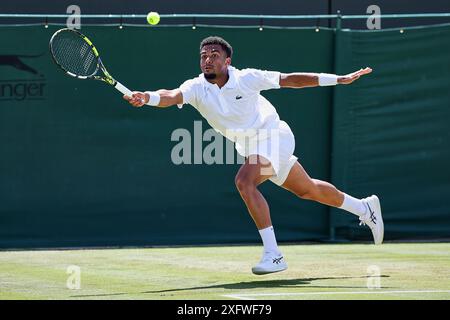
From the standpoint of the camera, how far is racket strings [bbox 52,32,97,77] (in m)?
8.57

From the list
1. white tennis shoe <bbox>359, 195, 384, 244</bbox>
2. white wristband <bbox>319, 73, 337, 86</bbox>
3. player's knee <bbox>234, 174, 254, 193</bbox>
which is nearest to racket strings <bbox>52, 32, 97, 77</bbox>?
player's knee <bbox>234, 174, 254, 193</bbox>

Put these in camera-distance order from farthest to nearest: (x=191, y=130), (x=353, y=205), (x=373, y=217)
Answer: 1. (x=191, y=130)
2. (x=373, y=217)
3. (x=353, y=205)

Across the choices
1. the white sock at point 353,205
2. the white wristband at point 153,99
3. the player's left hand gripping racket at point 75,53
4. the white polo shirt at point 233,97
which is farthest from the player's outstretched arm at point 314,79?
the player's left hand gripping racket at point 75,53

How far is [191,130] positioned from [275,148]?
3.00 m

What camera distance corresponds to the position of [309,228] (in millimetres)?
11859

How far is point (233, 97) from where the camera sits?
840 centimetres

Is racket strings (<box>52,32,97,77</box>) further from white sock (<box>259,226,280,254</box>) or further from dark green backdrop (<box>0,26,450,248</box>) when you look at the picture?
dark green backdrop (<box>0,26,450,248</box>)

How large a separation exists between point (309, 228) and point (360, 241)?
1.99 ft

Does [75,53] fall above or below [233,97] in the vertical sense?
above

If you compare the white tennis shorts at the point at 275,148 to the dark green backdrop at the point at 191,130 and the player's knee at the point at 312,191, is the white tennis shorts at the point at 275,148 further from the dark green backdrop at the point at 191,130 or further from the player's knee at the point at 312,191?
the dark green backdrop at the point at 191,130

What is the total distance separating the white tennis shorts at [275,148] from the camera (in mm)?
8461

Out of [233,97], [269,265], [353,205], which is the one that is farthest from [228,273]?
[233,97]

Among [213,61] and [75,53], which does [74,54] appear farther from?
[213,61]
